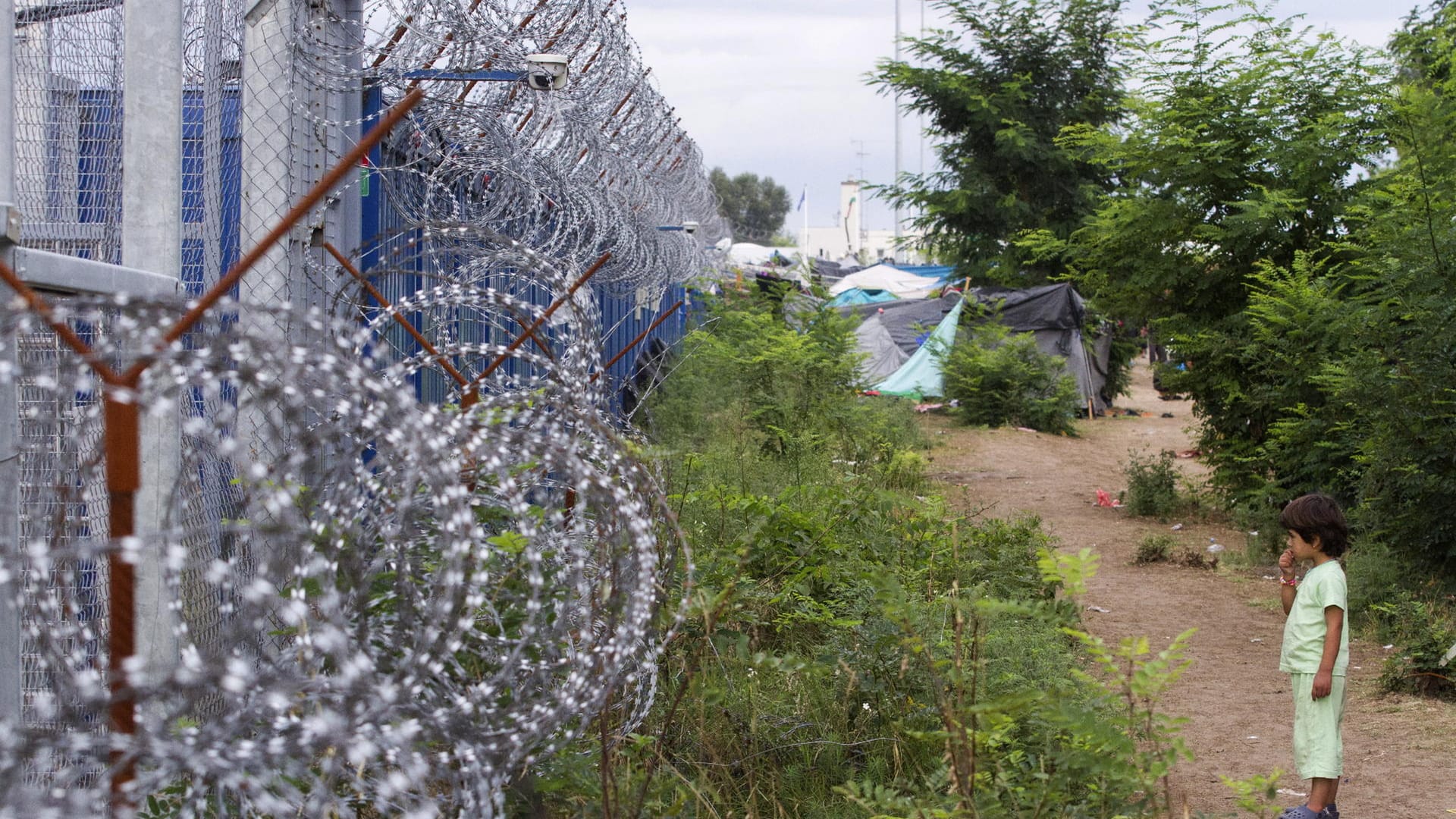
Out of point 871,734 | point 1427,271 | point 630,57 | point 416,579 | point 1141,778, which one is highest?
point 630,57

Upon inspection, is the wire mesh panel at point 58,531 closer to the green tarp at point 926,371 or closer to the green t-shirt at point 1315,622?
the green t-shirt at point 1315,622

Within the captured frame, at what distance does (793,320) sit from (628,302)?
2.80 metres

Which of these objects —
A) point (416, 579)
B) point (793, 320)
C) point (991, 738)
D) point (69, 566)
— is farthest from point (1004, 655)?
point (793, 320)

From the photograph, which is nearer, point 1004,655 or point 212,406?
point 212,406

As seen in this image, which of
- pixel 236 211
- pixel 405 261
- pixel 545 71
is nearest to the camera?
pixel 405 261

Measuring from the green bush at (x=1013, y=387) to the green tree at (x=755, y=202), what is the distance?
193ft

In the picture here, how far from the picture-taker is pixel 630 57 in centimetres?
924

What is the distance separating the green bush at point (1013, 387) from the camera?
17984 mm

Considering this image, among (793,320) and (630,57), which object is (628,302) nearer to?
(793,320)

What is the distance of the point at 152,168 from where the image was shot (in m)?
3.89

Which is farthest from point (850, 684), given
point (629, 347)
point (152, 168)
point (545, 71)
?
point (629, 347)

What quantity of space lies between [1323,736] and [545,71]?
4132 millimetres

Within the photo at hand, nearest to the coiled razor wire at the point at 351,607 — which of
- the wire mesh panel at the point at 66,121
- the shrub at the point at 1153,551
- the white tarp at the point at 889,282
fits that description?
the wire mesh panel at the point at 66,121

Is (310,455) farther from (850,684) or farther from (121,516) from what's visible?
(850,684)
